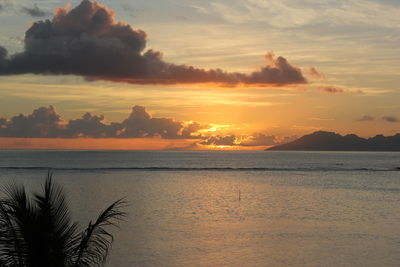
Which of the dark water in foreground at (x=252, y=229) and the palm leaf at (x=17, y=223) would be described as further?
the dark water in foreground at (x=252, y=229)

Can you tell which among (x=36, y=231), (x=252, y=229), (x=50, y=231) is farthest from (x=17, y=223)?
(x=252, y=229)

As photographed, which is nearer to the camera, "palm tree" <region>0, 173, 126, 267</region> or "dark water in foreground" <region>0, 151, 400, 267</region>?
"palm tree" <region>0, 173, 126, 267</region>

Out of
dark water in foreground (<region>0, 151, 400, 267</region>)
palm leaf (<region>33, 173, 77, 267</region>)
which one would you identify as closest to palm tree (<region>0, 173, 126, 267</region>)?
palm leaf (<region>33, 173, 77, 267</region>)

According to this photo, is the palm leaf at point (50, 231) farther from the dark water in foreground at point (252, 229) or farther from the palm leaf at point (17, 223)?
the dark water in foreground at point (252, 229)

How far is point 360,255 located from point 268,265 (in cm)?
797

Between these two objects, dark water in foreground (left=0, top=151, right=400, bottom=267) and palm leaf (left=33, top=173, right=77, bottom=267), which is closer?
palm leaf (left=33, top=173, right=77, bottom=267)

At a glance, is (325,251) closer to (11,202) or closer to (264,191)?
(11,202)

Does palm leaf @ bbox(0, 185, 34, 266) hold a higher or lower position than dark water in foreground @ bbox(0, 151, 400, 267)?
higher

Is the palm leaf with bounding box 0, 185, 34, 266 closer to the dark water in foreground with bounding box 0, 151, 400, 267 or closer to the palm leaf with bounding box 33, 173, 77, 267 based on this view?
the palm leaf with bounding box 33, 173, 77, 267

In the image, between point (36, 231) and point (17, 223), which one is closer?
point (36, 231)

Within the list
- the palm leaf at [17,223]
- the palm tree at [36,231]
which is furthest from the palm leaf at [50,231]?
the palm leaf at [17,223]

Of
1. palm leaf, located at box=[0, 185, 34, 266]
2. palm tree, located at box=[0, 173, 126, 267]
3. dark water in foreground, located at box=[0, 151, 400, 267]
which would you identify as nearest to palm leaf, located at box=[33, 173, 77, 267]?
palm tree, located at box=[0, 173, 126, 267]

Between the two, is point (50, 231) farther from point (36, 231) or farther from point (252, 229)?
point (252, 229)

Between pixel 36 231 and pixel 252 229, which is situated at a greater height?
pixel 36 231
